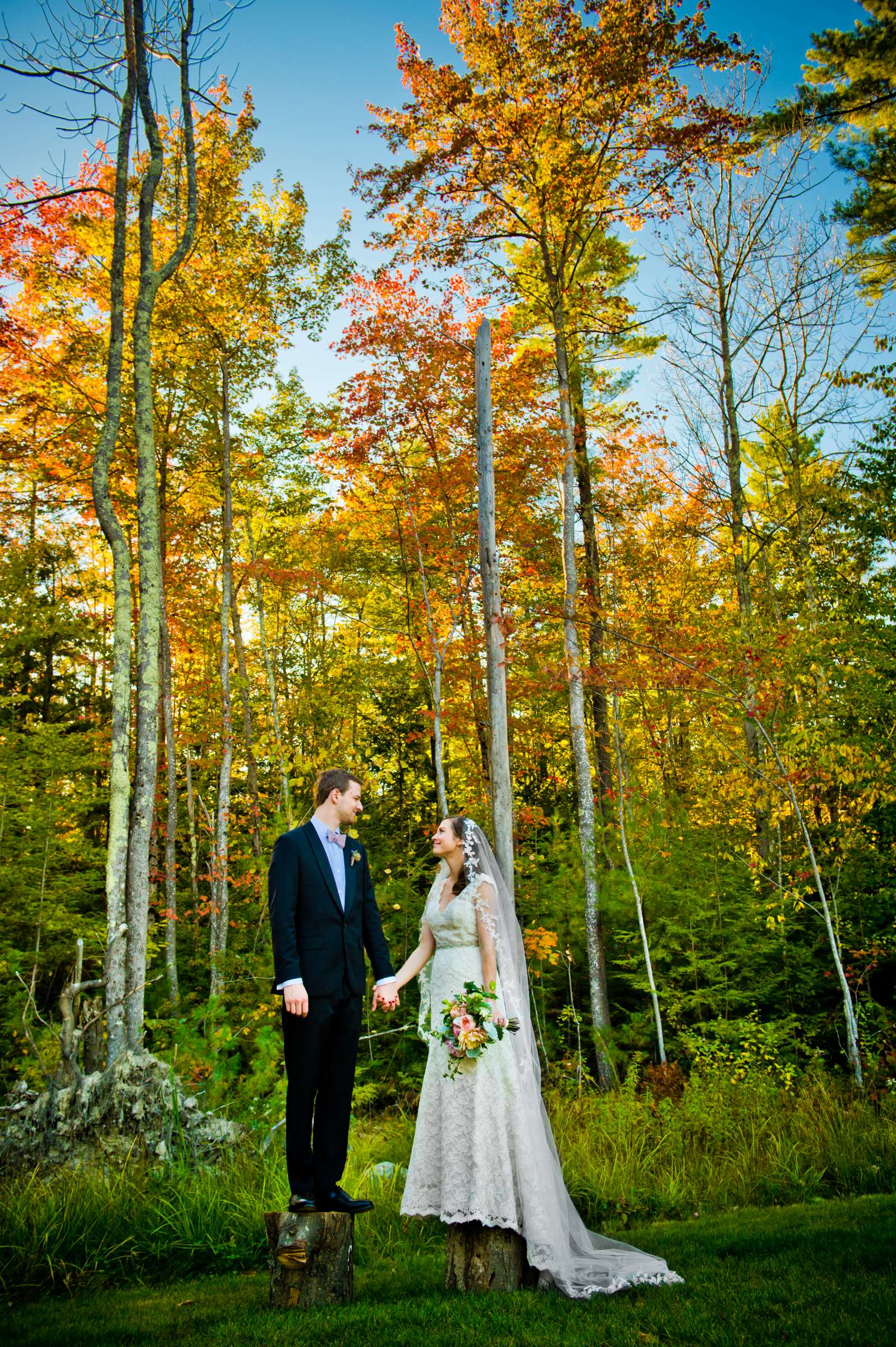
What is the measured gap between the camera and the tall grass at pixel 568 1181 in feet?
13.3

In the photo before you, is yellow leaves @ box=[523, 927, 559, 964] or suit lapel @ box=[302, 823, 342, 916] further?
yellow leaves @ box=[523, 927, 559, 964]

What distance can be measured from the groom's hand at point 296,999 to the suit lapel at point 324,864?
0.39m

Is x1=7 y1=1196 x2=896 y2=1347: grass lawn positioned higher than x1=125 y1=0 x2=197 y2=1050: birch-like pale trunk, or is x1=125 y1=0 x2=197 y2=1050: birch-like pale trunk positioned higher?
x1=125 y1=0 x2=197 y2=1050: birch-like pale trunk

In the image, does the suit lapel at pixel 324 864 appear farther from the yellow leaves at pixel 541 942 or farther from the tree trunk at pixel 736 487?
the tree trunk at pixel 736 487

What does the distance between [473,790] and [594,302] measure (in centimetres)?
791

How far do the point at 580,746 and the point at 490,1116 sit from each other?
276 inches

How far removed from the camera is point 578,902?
10562 millimetres

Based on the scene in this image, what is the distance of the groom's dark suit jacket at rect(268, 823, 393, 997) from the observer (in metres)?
3.42

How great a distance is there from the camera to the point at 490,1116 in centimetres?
356

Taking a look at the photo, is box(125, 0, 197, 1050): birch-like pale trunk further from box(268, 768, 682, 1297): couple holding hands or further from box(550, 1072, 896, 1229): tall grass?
box(550, 1072, 896, 1229): tall grass

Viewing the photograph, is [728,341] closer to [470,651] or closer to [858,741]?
[470,651]

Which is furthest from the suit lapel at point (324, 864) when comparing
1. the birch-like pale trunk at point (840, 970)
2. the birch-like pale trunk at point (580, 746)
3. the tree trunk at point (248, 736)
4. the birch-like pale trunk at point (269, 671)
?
the birch-like pale trunk at point (269, 671)

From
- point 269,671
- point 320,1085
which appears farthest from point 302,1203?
point 269,671

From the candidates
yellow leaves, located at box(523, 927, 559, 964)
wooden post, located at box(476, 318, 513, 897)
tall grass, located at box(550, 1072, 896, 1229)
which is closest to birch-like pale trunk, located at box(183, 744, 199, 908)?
yellow leaves, located at box(523, 927, 559, 964)
